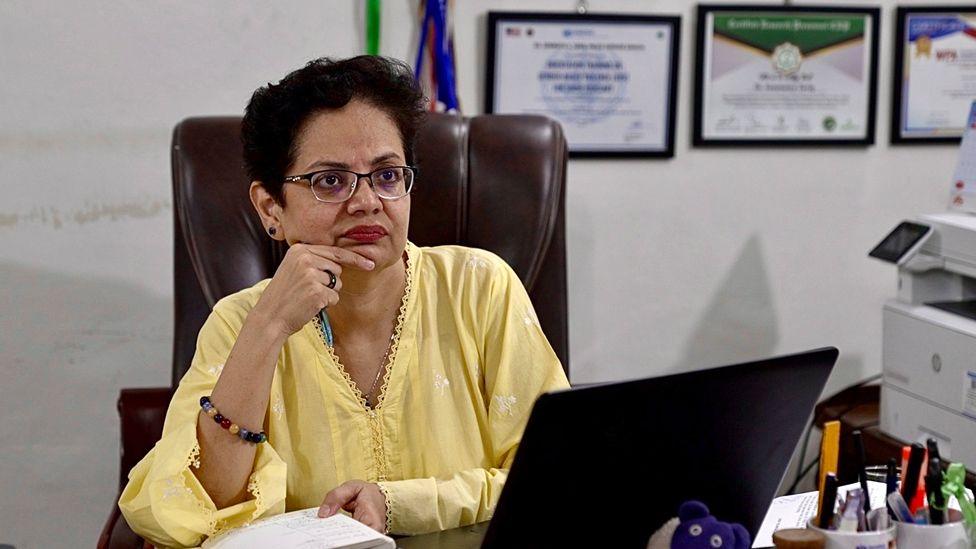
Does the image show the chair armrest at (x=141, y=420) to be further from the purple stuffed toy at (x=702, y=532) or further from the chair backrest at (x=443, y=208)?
the purple stuffed toy at (x=702, y=532)

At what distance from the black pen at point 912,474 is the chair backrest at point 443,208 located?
93cm

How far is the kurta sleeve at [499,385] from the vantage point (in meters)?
1.45

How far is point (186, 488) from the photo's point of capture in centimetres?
136

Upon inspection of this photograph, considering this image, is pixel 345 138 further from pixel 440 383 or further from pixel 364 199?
pixel 440 383

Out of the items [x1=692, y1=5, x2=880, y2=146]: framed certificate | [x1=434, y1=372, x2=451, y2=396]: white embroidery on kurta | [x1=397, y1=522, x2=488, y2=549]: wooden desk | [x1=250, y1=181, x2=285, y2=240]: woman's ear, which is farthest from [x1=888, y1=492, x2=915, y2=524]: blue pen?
[x1=692, y1=5, x2=880, y2=146]: framed certificate

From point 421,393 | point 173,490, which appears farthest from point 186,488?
point 421,393

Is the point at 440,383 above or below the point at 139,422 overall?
above

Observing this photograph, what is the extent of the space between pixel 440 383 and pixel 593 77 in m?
1.20

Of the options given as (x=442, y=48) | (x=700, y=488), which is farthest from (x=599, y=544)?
(x=442, y=48)

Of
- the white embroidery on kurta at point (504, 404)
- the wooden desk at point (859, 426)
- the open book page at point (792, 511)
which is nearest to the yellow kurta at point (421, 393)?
the white embroidery on kurta at point (504, 404)

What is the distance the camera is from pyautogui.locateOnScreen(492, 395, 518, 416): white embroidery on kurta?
1586 mm

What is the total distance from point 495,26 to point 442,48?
149mm

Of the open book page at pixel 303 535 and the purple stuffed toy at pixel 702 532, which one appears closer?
the purple stuffed toy at pixel 702 532

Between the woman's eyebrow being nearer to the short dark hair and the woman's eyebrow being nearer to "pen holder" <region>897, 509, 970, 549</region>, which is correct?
the short dark hair
